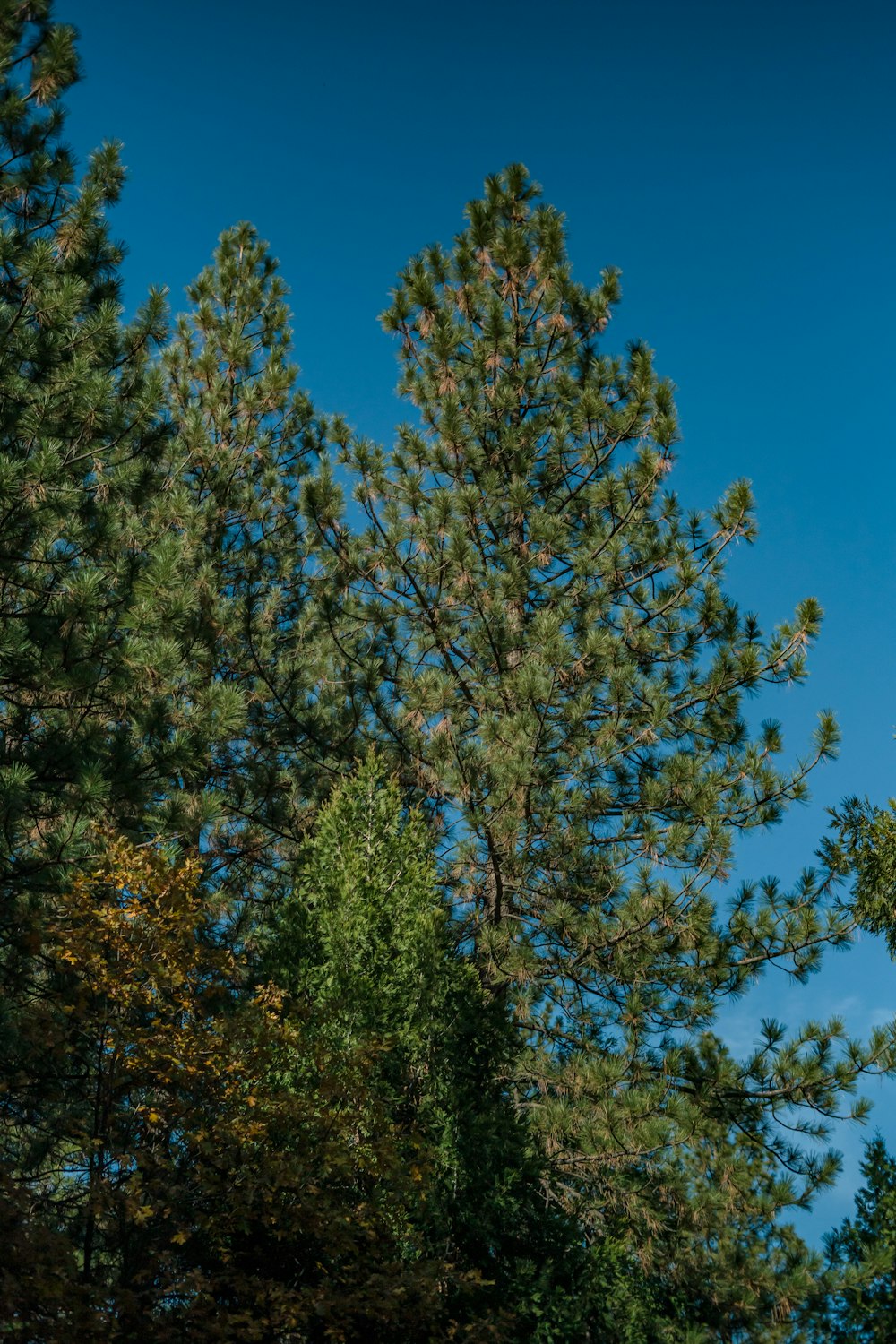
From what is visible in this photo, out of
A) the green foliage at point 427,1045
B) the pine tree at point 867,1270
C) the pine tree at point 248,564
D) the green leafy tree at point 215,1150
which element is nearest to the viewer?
the green leafy tree at point 215,1150

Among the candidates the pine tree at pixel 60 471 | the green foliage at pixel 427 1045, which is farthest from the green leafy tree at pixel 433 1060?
the pine tree at pixel 60 471

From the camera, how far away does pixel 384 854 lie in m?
8.30

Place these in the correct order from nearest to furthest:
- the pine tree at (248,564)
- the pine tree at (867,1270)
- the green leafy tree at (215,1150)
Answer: the green leafy tree at (215,1150) → the pine tree at (867,1270) → the pine tree at (248,564)

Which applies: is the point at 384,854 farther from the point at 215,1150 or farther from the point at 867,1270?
the point at 867,1270

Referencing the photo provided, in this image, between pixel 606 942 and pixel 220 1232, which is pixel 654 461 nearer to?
pixel 606 942

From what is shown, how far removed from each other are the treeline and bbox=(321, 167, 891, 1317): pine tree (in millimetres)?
42

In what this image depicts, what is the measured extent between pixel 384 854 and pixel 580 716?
2562mm

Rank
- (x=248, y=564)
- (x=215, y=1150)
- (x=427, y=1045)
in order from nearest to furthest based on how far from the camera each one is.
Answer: (x=215, y=1150)
(x=427, y=1045)
(x=248, y=564)

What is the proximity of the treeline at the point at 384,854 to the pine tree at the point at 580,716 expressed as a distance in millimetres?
42

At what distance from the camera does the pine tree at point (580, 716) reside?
9.08 meters

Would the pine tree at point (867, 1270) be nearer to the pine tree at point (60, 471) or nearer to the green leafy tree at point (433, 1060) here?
the green leafy tree at point (433, 1060)

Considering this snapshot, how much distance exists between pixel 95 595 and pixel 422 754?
4349 millimetres

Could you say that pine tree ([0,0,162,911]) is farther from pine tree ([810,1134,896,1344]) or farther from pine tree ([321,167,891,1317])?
pine tree ([810,1134,896,1344])

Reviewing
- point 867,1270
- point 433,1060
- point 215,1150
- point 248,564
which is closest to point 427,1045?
point 433,1060
